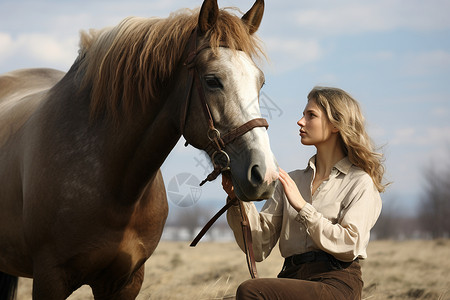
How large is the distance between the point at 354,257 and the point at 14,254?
2.27 metres

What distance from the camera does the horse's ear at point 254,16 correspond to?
3006mm

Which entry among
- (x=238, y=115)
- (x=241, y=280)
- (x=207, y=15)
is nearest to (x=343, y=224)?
(x=238, y=115)

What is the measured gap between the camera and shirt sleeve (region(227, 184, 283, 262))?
2.89 meters

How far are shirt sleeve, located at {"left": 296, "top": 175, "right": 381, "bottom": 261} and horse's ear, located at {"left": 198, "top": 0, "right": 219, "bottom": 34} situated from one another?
1100 millimetres

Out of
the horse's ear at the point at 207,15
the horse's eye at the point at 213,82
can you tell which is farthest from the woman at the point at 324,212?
the horse's ear at the point at 207,15

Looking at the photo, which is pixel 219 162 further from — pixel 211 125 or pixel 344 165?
pixel 344 165

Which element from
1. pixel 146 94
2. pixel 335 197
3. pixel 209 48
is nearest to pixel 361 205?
pixel 335 197

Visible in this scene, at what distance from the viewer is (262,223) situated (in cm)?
293

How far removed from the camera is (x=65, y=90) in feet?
11.0

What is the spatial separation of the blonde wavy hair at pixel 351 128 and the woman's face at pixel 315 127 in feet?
0.11

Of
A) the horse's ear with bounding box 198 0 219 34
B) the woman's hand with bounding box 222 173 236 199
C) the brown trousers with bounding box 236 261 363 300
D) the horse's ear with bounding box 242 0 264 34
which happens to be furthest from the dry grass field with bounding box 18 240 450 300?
the horse's ear with bounding box 198 0 219 34

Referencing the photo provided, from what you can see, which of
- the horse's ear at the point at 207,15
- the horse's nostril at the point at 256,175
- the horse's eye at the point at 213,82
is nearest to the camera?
the horse's nostril at the point at 256,175

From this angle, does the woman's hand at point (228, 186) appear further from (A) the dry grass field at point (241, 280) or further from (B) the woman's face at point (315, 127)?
(A) the dry grass field at point (241, 280)

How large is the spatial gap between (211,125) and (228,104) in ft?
0.47
